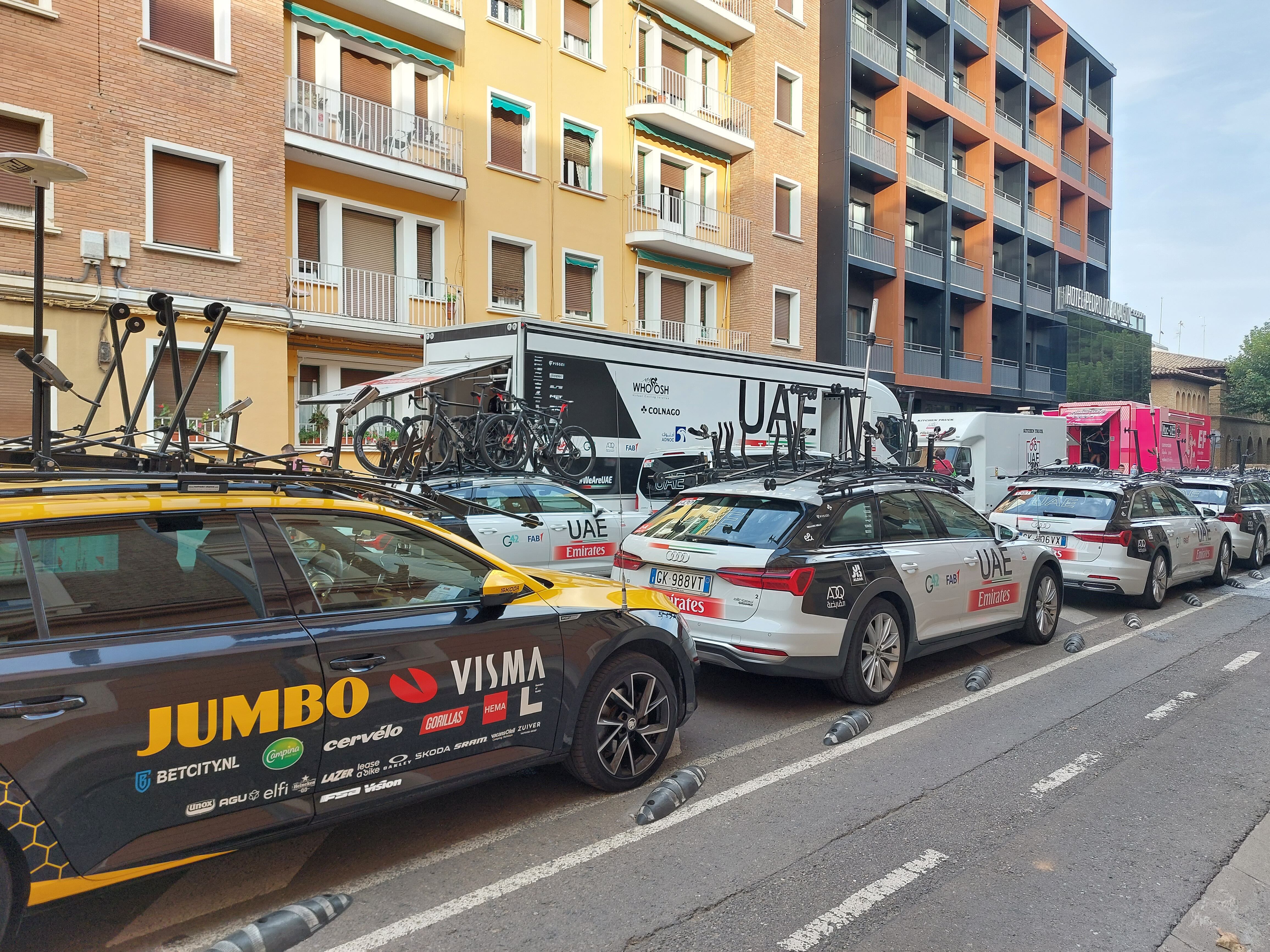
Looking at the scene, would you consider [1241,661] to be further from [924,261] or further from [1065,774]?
[924,261]

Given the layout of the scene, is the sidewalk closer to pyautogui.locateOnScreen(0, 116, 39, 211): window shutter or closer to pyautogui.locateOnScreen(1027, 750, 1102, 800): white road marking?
pyautogui.locateOnScreen(1027, 750, 1102, 800): white road marking

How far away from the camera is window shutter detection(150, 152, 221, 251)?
14398mm

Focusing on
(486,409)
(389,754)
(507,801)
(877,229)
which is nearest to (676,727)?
(507,801)

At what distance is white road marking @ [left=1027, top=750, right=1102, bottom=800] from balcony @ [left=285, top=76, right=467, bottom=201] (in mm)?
15336

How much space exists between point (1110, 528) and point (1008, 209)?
29.2 metres

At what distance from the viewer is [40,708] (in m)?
2.76

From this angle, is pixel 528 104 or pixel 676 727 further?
pixel 528 104

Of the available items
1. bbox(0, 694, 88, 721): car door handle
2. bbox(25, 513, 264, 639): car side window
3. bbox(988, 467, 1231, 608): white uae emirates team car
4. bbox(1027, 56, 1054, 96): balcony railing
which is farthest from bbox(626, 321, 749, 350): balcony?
bbox(1027, 56, 1054, 96): balcony railing

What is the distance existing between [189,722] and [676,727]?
254 centimetres

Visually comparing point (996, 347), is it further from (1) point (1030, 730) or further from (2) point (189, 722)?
(2) point (189, 722)

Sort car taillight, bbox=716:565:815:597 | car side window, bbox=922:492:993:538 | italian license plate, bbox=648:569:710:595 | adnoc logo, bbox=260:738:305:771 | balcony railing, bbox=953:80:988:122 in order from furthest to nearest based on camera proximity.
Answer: balcony railing, bbox=953:80:988:122
car side window, bbox=922:492:993:538
italian license plate, bbox=648:569:710:595
car taillight, bbox=716:565:815:597
adnoc logo, bbox=260:738:305:771

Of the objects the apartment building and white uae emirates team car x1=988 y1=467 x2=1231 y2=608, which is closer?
white uae emirates team car x1=988 y1=467 x2=1231 y2=608

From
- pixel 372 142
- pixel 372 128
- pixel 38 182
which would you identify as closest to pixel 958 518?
pixel 38 182

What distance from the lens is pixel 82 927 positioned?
10.6 feet
